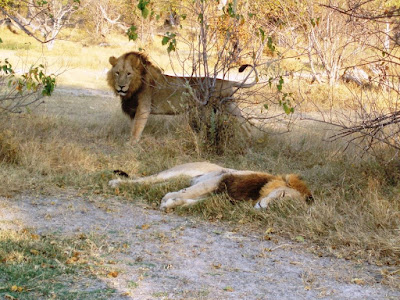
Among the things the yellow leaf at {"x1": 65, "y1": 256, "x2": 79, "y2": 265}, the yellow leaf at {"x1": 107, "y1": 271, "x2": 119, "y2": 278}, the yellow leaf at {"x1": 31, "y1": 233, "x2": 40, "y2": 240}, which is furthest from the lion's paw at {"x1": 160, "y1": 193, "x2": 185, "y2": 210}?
the yellow leaf at {"x1": 107, "y1": 271, "x2": 119, "y2": 278}

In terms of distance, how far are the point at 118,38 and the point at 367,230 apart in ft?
71.1

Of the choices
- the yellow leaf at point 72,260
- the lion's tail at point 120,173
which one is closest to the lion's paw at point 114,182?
the lion's tail at point 120,173

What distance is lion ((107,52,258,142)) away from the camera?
8.09 m

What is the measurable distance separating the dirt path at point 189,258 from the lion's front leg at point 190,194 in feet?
0.44

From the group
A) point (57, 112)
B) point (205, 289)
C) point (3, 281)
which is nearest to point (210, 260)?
point (205, 289)

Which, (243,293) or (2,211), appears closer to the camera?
(243,293)

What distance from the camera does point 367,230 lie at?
480 cm

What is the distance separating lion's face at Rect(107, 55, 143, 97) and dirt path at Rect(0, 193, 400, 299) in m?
3.03

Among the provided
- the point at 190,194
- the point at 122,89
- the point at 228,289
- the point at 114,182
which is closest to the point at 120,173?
the point at 114,182

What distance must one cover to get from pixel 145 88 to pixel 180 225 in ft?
12.5

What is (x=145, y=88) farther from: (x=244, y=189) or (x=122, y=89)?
(x=244, y=189)

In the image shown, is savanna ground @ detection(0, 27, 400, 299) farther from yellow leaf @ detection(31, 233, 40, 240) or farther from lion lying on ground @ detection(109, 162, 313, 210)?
lion lying on ground @ detection(109, 162, 313, 210)

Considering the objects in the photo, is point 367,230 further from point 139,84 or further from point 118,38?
point 118,38

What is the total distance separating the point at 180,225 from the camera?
16.4ft
